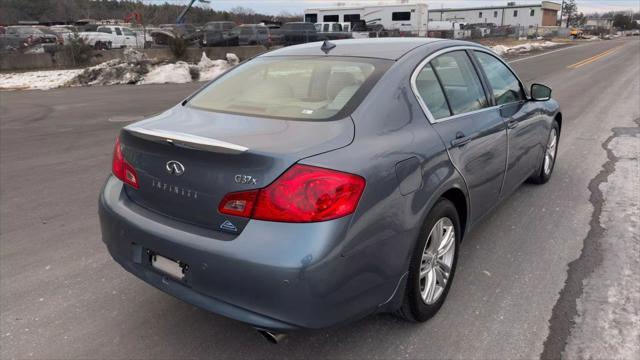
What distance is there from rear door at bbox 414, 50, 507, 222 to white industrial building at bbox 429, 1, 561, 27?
103210 millimetres

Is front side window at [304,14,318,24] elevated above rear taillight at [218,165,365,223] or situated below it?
Result: above

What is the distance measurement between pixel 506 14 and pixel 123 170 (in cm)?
11095

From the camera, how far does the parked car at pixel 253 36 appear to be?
31.6m

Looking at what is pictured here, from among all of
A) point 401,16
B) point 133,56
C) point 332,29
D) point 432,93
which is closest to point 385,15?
point 401,16

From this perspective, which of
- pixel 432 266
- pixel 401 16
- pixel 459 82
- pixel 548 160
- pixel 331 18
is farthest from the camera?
pixel 331 18

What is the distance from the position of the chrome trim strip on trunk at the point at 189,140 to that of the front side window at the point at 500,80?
95.1 inches

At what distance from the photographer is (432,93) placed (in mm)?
3195

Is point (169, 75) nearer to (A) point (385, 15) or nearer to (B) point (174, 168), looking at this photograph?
(B) point (174, 168)

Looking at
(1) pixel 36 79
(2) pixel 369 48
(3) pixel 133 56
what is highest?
(2) pixel 369 48

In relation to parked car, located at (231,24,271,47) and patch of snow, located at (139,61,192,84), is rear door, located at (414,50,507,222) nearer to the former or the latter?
patch of snow, located at (139,61,192,84)

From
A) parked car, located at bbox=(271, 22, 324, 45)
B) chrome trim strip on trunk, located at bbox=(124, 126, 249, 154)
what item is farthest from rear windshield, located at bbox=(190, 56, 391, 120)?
parked car, located at bbox=(271, 22, 324, 45)

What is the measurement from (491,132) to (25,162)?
5962 millimetres

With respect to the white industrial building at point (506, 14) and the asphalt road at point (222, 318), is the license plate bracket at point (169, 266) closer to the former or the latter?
the asphalt road at point (222, 318)

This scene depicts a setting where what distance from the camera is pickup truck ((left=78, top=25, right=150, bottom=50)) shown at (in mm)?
31516
